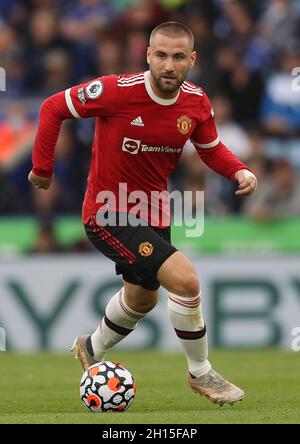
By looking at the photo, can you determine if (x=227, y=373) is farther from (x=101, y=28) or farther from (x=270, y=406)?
(x=101, y=28)

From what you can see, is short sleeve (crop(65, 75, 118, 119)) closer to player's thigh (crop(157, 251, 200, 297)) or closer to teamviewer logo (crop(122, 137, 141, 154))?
teamviewer logo (crop(122, 137, 141, 154))

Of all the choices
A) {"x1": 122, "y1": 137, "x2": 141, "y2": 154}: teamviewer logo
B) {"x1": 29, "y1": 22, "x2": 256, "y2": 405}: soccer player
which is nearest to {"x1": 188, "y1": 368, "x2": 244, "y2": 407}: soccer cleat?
{"x1": 29, "y1": 22, "x2": 256, "y2": 405}: soccer player

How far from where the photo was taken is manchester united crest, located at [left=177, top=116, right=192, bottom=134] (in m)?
7.90

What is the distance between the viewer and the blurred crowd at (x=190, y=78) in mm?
13516

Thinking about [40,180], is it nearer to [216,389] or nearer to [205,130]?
[205,130]

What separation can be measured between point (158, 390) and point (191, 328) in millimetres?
1361

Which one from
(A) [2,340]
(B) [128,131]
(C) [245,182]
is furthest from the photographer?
(A) [2,340]

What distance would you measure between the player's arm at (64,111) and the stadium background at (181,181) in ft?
17.4

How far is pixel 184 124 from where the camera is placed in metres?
7.92

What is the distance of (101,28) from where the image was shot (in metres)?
15.3

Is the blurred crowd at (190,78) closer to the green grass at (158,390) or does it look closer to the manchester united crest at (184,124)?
the green grass at (158,390)

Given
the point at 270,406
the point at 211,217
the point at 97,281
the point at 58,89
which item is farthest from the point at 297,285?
the point at 270,406

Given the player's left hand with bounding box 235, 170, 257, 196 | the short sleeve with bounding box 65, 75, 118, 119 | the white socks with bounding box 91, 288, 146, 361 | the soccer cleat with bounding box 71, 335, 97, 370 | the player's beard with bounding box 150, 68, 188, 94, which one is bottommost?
the soccer cleat with bounding box 71, 335, 97, 370

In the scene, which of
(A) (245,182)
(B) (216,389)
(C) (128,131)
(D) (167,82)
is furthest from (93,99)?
(B) (216,389)
